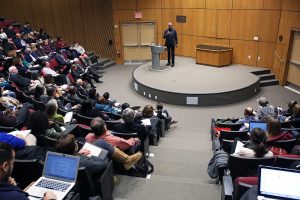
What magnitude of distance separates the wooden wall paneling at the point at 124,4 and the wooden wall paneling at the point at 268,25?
5.07 m

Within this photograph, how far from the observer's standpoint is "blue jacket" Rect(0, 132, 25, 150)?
Answer: 297 centimetres

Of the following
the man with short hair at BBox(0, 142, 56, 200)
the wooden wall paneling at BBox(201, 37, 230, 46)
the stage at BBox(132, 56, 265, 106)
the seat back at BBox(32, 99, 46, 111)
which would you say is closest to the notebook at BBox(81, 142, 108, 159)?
the man with short hair at BBox(0, 142, 56, 200)

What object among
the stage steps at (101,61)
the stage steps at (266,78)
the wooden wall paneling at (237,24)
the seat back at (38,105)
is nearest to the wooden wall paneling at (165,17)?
the wooden wall paneling at (237,24)

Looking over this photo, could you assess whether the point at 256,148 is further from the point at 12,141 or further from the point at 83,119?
the point at 83,119

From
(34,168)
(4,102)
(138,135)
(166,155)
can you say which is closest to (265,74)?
(166,155)

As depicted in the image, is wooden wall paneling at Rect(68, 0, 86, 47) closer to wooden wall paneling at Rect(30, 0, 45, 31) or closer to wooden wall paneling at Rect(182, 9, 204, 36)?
wooden wall paneling at Rect(30, 0, 45, 31)

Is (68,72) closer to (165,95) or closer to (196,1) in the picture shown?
(165,95)

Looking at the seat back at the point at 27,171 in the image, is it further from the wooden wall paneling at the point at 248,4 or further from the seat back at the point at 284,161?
the wooden wall paneling at the point at 248,4

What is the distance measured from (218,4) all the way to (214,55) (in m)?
1.97

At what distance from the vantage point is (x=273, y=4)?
9.66 meters

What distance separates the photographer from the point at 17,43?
10.0m

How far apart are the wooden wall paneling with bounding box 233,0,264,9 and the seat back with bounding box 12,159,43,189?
933 cm

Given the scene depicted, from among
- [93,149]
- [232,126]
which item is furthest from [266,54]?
[93,149]

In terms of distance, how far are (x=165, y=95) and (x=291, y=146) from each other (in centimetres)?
491
